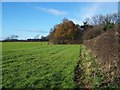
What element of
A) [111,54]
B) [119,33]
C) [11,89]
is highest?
[119,33]

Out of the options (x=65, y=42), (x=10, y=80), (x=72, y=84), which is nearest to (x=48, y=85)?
(x=72, y=84)

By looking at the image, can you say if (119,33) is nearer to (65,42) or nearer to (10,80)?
(10,80)

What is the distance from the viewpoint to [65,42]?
9962 cm

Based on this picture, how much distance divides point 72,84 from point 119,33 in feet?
14.5

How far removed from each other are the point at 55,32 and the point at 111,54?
9281cm

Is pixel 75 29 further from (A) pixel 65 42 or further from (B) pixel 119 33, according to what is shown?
→ (B) pixel 119 33

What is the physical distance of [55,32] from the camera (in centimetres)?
10688

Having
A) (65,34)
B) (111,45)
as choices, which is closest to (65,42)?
(65,34)

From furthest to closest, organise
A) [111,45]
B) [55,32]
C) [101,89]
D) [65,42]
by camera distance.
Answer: [55,32] < [65,42] < [111,45] < [101,89]

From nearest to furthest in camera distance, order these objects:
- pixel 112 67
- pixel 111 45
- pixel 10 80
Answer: pixel 10 80 → pixel 112 67 → pixel 111 45

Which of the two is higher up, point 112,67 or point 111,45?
point 111,45

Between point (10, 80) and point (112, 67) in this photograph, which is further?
point (112, 67)

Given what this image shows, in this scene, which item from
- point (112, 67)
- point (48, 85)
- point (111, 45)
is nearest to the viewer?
point (48, 85)

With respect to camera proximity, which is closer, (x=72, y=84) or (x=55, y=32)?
(x=72, y=84)
